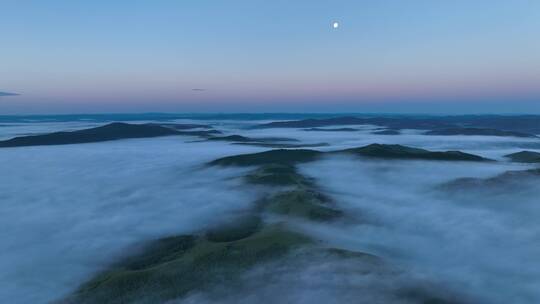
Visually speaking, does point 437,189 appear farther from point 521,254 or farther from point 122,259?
point 122,259

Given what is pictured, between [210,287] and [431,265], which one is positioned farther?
[431,265]

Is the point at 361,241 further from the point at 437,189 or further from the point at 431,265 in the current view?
the point at 437,189

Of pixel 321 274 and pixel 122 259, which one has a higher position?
pixel 321 274

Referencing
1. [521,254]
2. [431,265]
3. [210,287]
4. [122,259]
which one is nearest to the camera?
[210,287]

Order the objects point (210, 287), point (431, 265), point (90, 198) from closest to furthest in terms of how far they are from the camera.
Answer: point (210, 287), point (431, 265), point (90, 198)

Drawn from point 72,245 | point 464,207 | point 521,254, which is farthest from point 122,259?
point 464,207

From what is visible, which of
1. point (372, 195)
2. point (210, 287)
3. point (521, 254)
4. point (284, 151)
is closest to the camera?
point (210, 287)

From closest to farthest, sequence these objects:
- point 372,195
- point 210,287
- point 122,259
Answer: point 210,287, point 122,259, point 372,195

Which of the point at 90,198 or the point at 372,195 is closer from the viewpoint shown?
the point at 372,195

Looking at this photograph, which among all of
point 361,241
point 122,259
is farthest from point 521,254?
point 122,259
